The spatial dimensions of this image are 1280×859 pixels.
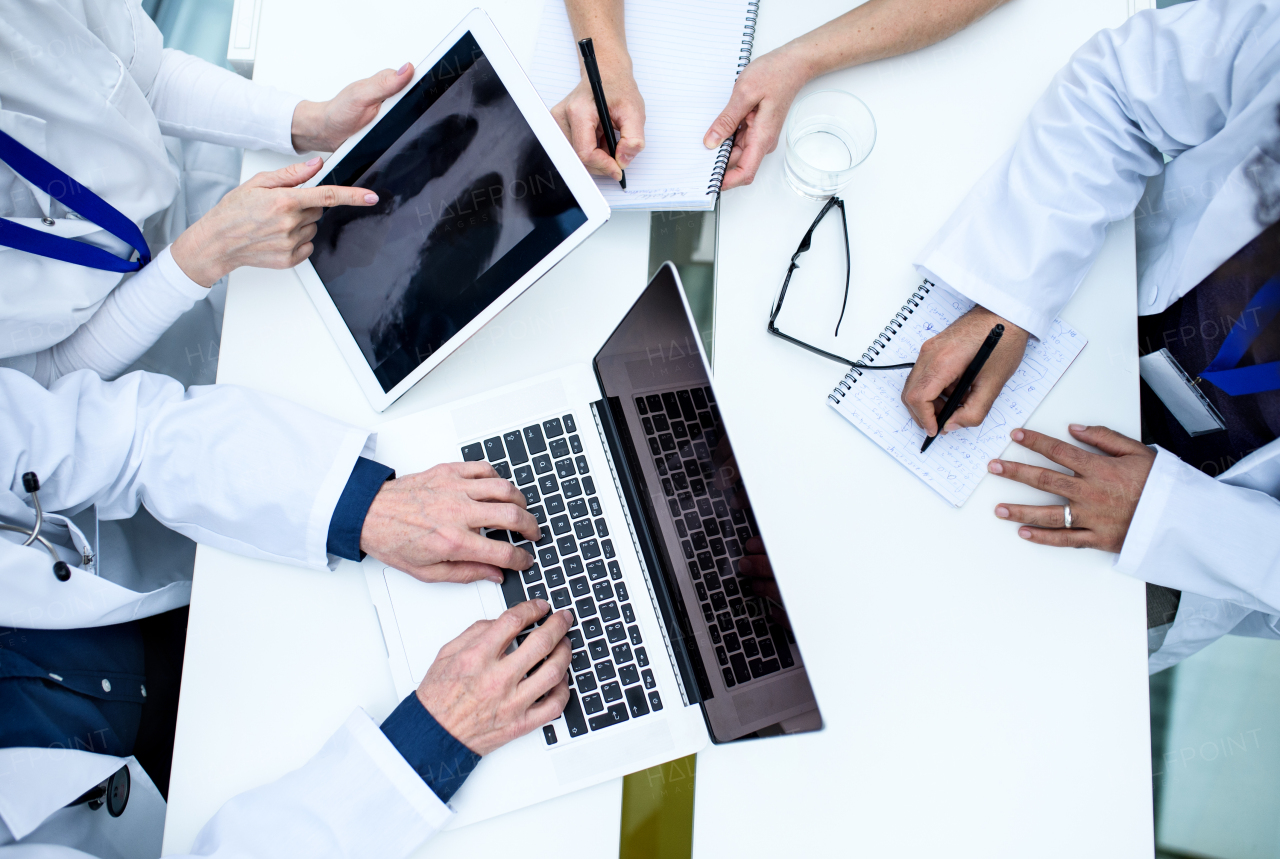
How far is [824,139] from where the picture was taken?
1.03 metres

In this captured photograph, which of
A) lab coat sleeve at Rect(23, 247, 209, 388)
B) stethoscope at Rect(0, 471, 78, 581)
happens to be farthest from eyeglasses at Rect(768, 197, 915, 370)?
stethoscope at Rect(0, 471, 78, 581)

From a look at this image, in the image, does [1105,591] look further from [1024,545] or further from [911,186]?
[911,186]

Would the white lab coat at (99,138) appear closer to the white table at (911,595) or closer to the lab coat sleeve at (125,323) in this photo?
the lab coat sleeve at (125,323)

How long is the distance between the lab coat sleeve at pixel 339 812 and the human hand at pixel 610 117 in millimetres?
745

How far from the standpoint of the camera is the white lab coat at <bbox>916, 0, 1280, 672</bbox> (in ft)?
2.81

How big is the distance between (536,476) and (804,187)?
0.57 m

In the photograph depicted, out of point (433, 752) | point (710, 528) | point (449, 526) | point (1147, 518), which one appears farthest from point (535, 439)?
point (1147, 518)

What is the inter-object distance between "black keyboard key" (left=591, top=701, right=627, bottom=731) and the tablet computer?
18.4 inches

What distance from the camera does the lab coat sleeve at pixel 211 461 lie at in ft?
2.72

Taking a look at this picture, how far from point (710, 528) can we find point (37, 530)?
770mm

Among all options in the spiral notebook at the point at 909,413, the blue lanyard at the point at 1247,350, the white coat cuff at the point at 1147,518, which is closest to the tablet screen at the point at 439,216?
the spiral notebook at the point at 909,413

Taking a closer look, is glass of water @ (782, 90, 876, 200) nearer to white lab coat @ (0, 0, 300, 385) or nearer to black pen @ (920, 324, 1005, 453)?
black pen @ (920, 324, 1005, 453)

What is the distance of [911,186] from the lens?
102 cm

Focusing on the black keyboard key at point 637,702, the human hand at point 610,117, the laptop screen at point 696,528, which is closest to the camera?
the laptop screen at point 696,528
